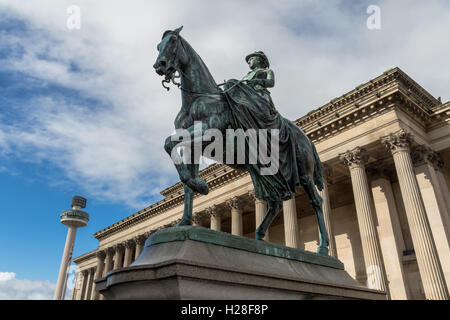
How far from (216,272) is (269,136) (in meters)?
2.83

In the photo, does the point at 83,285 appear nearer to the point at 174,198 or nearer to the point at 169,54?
the point at 174,198

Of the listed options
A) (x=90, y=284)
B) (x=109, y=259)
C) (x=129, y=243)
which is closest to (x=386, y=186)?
(x=129, y=243)

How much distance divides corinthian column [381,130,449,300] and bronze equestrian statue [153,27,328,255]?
14618 millimetres

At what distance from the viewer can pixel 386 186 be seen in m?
24.8

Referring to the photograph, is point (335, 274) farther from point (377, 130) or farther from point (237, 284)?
point (377, 130)

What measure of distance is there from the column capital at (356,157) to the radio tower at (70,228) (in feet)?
131

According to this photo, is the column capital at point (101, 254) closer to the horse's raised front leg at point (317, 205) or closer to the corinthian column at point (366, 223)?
the corinthian column at point (366, 223)

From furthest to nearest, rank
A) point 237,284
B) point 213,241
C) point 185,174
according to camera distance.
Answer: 1. point 185,174
2. point 213,241
3. point 237,284

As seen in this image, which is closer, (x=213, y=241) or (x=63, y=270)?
(x=213, y=241)

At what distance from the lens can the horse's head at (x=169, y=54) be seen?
5.04m

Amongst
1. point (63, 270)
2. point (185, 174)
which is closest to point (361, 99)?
point (185, 174)

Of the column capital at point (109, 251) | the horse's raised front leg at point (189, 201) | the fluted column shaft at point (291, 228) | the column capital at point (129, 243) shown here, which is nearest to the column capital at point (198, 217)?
the fluted column shaft at point (291, 228)

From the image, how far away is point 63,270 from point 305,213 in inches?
1357
